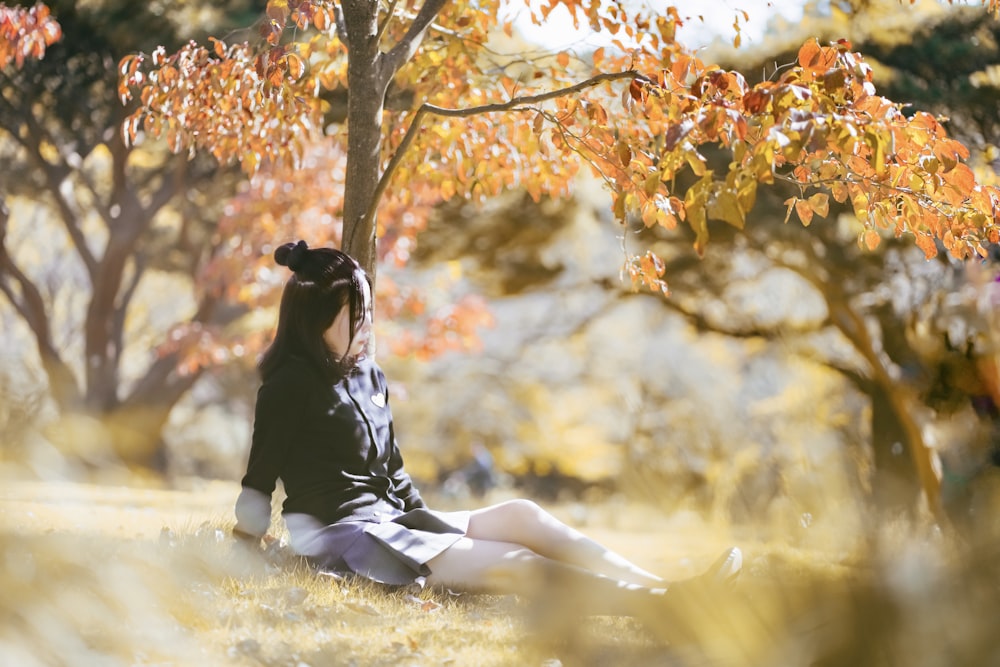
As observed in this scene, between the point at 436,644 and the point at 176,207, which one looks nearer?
the point at 436,644

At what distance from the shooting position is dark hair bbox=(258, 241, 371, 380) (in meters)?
2.99

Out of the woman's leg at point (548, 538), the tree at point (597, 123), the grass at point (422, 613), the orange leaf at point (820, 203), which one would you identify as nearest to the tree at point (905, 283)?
the tree at point (597, 123)

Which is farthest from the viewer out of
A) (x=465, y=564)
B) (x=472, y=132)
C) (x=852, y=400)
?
(x=852, y=400)

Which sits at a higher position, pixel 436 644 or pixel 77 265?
pixel 77 265

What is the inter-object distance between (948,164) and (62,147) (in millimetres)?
8585

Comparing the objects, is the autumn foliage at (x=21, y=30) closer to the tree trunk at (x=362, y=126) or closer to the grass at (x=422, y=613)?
the tree trunk at (x=362, y=126)

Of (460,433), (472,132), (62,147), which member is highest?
(62,147)

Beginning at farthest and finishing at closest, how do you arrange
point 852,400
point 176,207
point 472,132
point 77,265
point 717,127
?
point 77,265 < point 176,207 < point 852,400 < point 472,132 < point 717,127

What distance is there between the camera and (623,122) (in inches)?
172

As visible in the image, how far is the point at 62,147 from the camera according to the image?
8.96 m

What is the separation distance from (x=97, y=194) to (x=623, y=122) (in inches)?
266

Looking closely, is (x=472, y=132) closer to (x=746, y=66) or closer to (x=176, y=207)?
(x=746, y=66)

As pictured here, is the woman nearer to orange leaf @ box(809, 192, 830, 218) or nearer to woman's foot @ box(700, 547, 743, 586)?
woman's foot @ box(700, 547, 743, 586)

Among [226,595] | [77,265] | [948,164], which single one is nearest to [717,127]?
[948,164]
